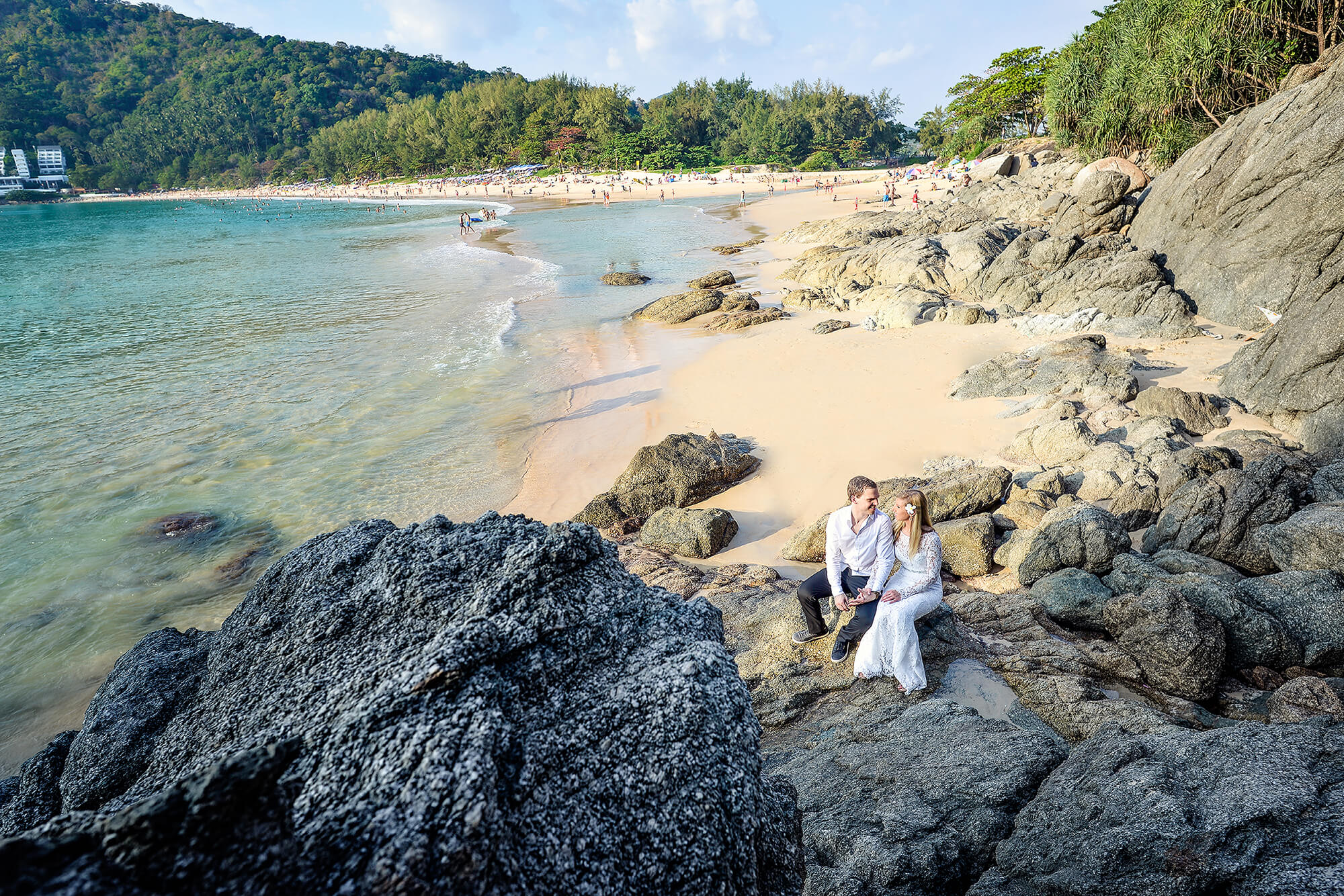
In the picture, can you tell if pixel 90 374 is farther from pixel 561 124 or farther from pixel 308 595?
pixel 561 124

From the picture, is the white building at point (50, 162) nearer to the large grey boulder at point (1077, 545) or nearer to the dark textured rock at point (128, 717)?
the dark textured rock at point (128, 717)

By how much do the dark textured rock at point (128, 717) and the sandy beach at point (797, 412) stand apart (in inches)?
224

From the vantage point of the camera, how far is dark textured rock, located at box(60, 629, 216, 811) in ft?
10.6

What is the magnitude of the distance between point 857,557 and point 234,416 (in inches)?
603

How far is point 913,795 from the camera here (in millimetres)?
3590

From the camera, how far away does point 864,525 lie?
5570 mm

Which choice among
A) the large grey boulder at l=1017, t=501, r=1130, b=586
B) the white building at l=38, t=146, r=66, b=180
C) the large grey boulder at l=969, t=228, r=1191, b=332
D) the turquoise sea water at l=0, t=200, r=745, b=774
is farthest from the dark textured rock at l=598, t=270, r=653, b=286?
the white building at l=38, t=146, r=66, b=180

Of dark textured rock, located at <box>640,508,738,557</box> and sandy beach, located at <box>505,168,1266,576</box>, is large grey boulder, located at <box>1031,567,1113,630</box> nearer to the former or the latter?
sandy beach, located at <box>505,168,1266,576</box>

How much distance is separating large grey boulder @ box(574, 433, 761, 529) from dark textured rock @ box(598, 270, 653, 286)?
748 inches

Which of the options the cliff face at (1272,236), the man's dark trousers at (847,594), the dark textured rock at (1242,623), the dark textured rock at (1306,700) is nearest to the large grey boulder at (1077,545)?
the dark textured rock at (1242,623)

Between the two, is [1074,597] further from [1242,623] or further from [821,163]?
[821,163]

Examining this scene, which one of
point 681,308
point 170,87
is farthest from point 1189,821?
point 170,87

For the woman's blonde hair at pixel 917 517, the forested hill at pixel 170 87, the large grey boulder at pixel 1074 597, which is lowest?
the large grey boulder at pixel 1074 597

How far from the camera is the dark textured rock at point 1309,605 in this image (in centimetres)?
492
